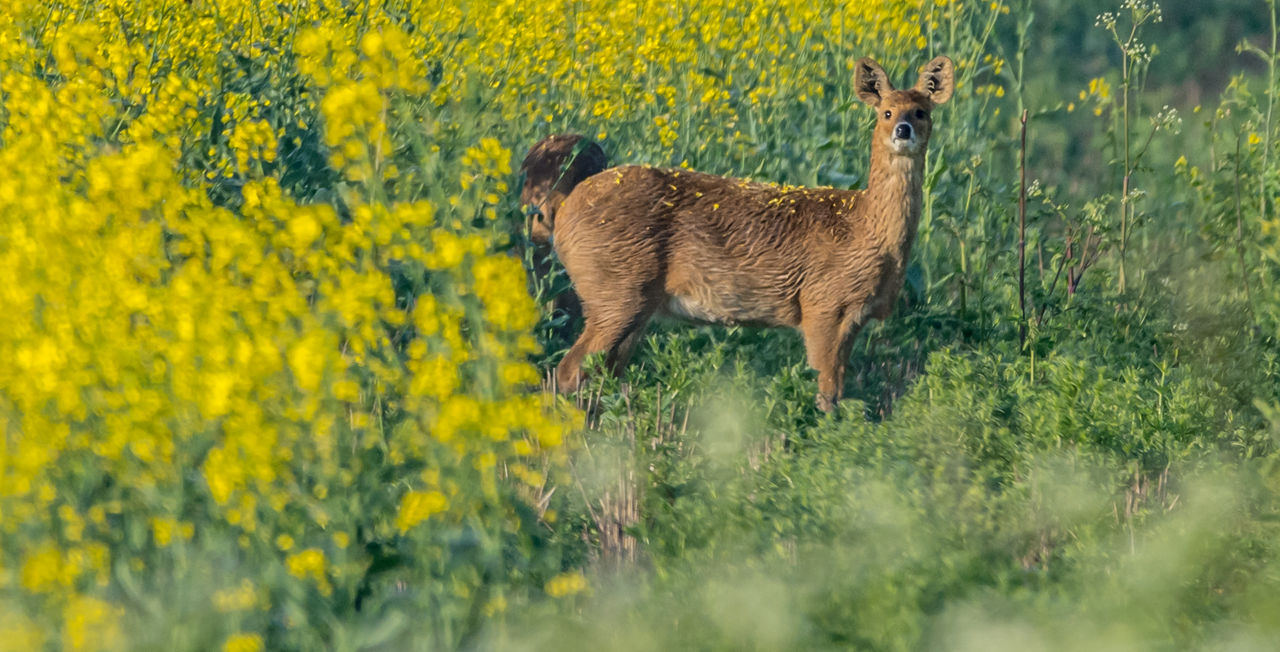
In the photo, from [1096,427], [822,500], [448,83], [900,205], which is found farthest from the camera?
[448,83]

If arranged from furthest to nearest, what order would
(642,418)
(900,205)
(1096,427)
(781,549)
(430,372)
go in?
(900,205) → (642,418) → (1096,427) → (781,549) → (430,372)

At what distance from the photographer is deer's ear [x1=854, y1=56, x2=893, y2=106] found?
21.0ft

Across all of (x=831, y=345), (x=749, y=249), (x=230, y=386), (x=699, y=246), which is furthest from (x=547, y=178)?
(x=230, y=386)

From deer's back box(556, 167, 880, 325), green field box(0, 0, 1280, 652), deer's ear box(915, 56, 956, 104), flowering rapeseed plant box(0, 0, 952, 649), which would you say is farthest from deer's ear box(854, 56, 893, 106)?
flowering rapeseed plant box(0, 0, 952, 649)

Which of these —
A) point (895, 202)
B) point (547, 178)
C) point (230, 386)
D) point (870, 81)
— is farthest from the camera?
point (547, 178)

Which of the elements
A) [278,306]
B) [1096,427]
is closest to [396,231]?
[278,306]

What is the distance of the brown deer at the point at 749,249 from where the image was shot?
6277 mm

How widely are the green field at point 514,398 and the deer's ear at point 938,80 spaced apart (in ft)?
2.17

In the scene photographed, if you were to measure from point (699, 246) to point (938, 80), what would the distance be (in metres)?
1.20

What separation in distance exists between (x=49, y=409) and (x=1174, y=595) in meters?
2.73

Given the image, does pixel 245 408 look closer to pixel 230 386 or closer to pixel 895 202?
pixel 230 386

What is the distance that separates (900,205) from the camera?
20.6 ft

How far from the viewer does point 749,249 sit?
6.35m

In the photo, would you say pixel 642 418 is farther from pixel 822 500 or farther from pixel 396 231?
pixel 396 231
